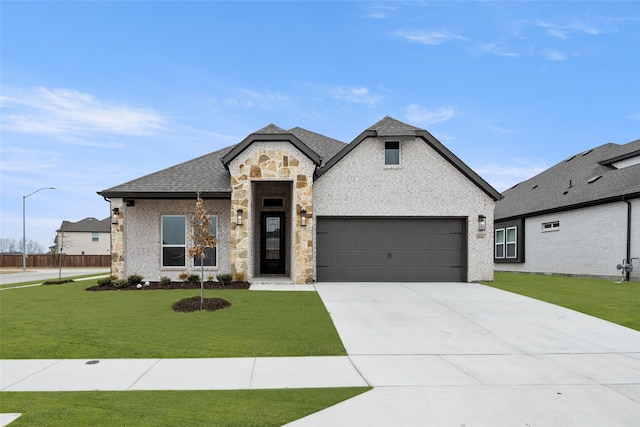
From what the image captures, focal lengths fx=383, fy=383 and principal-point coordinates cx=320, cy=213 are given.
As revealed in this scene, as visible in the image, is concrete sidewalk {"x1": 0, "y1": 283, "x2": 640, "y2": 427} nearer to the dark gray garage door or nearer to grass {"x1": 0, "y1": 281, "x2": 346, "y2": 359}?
grass {"x1": 0, "y1": 281, "x2": 346, "y2": 359}

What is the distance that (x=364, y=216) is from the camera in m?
15.2

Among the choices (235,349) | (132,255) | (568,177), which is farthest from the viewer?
(568,177)

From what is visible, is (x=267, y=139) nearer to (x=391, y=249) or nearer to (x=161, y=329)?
(x=391, y=249)

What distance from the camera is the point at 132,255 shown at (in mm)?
14859

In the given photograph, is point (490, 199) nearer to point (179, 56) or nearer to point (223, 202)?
point (223, 202)

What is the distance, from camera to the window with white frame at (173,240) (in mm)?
14984

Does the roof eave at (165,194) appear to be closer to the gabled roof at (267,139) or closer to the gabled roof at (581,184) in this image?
the gabled roof at (267,139)

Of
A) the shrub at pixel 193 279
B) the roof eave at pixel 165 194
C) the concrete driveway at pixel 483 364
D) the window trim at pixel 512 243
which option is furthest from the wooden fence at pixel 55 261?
the concrete driveway at pixel 483 364

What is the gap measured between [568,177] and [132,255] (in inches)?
939

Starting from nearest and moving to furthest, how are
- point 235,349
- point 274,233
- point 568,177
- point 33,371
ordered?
point 33,371
point 235,349
point 274,233
point 568,177

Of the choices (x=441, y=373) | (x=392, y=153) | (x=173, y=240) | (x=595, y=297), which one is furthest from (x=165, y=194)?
(x=595, y=297)

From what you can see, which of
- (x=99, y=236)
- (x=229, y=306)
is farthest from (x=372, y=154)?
(x=99, y=236)

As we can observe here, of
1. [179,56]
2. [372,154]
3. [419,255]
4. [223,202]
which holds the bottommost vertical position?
[419,255]

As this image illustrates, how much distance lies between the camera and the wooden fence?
43.0 meters
